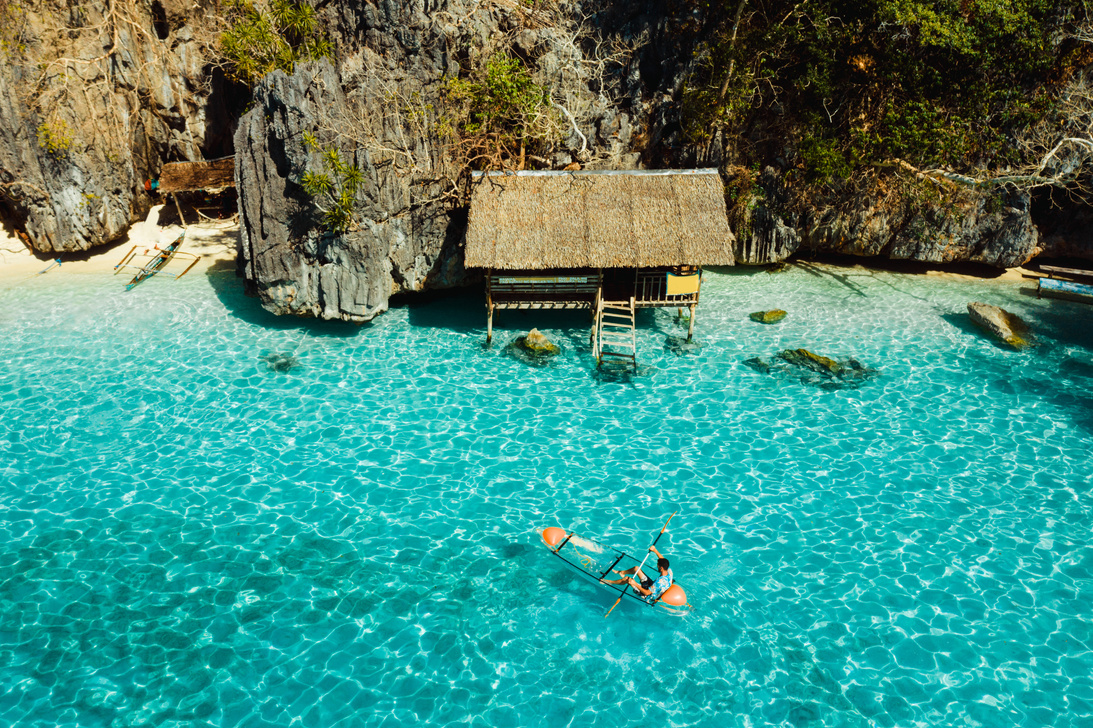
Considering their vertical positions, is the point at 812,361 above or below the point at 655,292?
below

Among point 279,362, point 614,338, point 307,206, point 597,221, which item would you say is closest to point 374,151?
point 307,206

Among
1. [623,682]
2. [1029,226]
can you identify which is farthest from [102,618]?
[1029,226]

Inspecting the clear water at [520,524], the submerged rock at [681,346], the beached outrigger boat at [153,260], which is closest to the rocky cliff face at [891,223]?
the clear water at [520,524]

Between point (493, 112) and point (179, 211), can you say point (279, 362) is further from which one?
point (179, 211)

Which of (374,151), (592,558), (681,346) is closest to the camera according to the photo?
(592,558)

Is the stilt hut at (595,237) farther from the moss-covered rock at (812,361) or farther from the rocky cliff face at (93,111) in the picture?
the rocky cliff face at (93,111)

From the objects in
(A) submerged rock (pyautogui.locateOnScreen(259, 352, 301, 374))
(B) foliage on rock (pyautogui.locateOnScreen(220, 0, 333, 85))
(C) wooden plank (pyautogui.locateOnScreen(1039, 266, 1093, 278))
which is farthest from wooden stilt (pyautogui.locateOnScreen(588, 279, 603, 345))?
(C) wooden plank (pyautogui.locateOnScreen(1039, 266, 1093, 278))

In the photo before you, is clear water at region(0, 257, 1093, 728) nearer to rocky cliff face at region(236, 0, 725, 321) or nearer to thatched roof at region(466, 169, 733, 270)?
rocky cliff face at region(236, 0, 725, 321)
